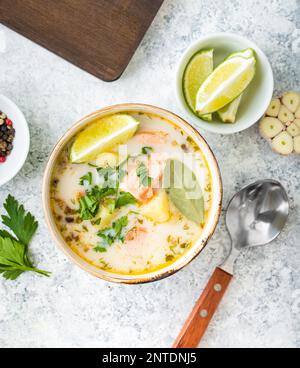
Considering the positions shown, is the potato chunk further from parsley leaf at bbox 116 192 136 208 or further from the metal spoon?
the metal spoon

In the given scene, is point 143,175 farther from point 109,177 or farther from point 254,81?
point 254,81

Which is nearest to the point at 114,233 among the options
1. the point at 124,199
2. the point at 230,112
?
the point at 124,199

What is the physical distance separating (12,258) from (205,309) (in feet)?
1.79

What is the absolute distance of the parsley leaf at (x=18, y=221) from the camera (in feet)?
4.60

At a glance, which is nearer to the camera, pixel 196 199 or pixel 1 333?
pixel 196 199

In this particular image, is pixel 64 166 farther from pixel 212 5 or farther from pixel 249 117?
pixel 212 5

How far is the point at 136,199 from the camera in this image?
1308 millimetres

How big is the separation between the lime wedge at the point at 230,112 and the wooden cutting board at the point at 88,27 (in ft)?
0.99

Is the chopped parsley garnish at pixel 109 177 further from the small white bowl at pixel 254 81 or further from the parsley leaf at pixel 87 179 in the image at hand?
the small white bowl at pixel 254 81

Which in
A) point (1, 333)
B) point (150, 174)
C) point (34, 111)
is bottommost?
point (1, 333)

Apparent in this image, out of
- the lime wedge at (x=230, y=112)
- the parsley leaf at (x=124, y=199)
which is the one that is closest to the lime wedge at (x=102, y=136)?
the parsley leaf at (x=124, y=199)

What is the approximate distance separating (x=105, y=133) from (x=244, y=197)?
418mm

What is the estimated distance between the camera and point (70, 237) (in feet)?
4.40

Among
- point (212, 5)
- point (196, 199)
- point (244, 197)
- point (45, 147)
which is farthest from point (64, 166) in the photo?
point (212, 5)
